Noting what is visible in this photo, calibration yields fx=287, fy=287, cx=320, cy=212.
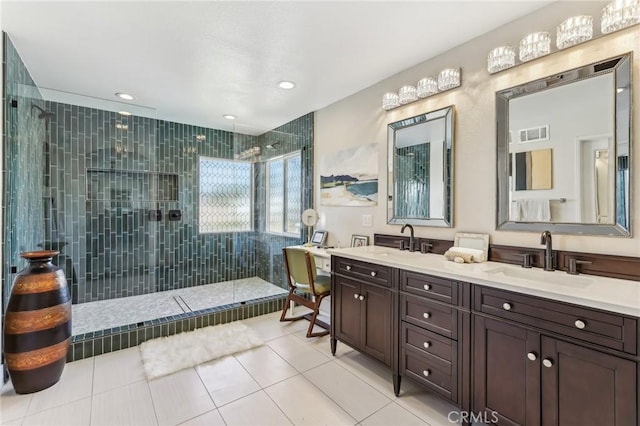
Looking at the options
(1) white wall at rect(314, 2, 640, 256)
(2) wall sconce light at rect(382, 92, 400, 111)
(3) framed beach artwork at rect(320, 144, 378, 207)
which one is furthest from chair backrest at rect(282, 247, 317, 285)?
(2) wall sconce light at rect(382, 92, 400, 111)

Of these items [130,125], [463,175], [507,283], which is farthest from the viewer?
[130,125]

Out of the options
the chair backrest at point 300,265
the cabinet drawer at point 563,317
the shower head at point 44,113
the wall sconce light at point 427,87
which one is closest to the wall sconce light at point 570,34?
the wall sconce light at point 427,87

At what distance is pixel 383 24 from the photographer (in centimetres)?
196

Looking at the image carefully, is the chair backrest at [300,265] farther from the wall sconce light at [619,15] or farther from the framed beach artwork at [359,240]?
the wall sconce light at [619,15]

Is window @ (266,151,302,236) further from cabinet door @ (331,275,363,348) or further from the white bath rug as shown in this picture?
cabinet door @ (331,275,363,348)

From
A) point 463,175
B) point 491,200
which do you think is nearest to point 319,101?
point 463,175

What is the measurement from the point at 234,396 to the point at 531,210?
233cm

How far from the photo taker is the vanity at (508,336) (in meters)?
1.16

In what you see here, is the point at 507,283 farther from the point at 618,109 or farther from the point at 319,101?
the point at 319,101

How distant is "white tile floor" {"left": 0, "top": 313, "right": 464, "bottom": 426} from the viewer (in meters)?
1.75

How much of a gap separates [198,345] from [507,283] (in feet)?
8.26

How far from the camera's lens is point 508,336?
145cm

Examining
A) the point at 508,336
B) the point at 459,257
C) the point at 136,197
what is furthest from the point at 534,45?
the point at 136,197

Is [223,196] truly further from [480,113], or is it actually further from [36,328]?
[480,113]
